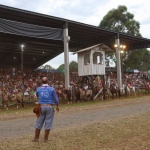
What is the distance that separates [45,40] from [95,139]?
2068cm

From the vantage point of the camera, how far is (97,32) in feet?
101

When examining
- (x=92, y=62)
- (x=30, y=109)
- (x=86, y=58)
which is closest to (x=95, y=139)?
(x=30, y=109)

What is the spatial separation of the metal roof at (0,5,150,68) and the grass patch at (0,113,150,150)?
1474 centimetres

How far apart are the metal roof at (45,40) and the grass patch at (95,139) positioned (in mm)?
14743

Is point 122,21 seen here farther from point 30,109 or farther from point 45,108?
point 45,108

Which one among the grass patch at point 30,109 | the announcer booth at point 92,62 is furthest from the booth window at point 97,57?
the grass patch at point 30,109

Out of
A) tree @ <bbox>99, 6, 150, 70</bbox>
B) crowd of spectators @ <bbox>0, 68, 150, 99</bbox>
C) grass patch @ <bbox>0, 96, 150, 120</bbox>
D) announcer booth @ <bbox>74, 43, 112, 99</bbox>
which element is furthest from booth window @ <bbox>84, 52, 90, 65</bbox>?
tree @ <bbox>99, 6, 150, 70</bbox>

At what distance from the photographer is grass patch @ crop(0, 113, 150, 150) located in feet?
25.9

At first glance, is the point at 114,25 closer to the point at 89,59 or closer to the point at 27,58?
the point at 27,58

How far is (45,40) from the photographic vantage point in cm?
2852

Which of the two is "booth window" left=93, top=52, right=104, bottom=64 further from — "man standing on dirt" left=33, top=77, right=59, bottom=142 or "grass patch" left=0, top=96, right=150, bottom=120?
"man standing on dirt" left=33, top=77, right=59, bottom=142

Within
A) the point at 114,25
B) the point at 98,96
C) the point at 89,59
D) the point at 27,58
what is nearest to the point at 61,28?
the point at 89,59

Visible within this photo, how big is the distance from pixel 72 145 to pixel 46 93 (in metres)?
1.66

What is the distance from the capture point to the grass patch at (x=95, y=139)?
788cm
